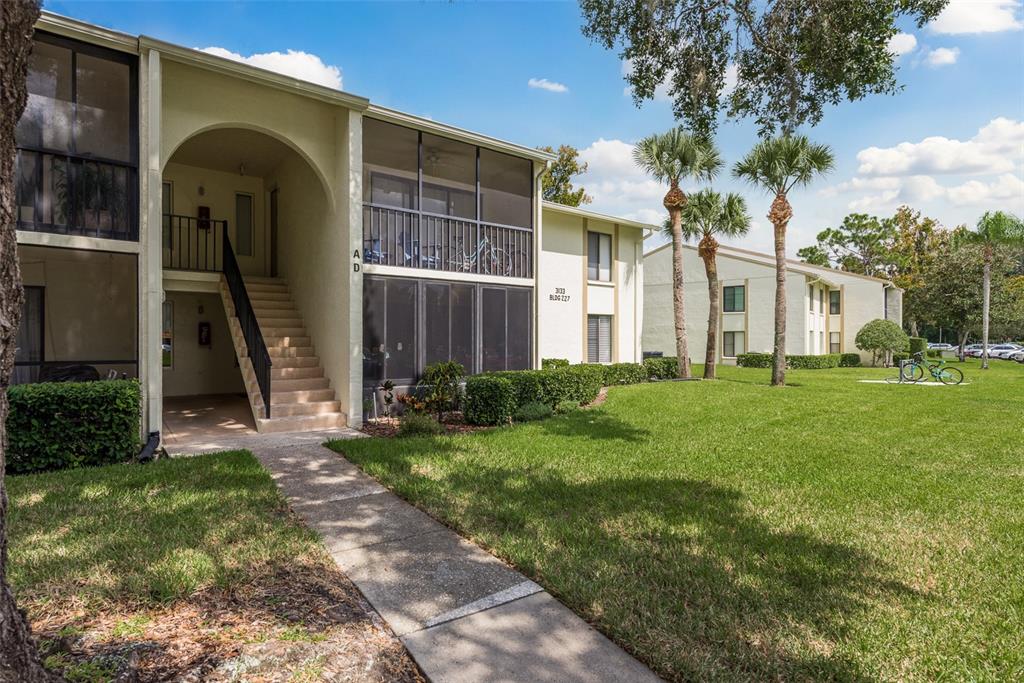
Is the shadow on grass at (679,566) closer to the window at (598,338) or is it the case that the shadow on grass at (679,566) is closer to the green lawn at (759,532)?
the green lawn at (759,532)

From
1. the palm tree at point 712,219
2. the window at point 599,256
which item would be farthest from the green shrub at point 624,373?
the palm tree at point 712,219

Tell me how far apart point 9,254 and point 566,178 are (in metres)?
29.4

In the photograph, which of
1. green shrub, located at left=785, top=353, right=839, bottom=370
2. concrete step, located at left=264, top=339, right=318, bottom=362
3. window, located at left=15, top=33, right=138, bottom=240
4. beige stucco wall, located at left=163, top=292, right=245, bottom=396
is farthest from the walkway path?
green shrub, located at left=785, top=353, right=839, bottom=370

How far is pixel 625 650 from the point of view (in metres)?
3.12

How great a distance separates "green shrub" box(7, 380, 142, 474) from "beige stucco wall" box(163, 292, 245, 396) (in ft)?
21.9

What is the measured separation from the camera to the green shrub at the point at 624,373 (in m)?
17.2

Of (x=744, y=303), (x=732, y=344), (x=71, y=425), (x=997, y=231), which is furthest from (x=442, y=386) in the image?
(x=997, y=231)

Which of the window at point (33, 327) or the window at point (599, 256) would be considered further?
the window at point (599, 256)

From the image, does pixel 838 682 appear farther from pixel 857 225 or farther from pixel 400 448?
pixel 857 225

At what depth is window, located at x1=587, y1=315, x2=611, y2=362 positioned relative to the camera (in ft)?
59.8

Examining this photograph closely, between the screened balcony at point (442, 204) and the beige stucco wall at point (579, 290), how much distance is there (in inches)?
113

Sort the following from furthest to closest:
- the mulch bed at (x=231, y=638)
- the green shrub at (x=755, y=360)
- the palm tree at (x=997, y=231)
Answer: the green shrub at (x=755, y=360) → the palm tree at (x=997, y=231) → the mulch bed at (x=231, y=638)

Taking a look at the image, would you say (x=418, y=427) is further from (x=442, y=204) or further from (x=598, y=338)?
(x=598, y=338)

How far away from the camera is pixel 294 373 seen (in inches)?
407
